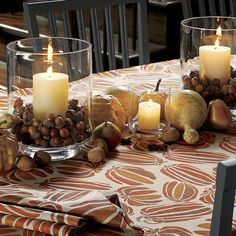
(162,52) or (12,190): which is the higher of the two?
(12,190)

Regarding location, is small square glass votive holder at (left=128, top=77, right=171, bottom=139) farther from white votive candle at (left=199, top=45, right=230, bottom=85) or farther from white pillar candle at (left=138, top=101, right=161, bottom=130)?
white votive candle at (left=199, top=45, right=230, bottom=85)

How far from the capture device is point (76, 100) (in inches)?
48.9

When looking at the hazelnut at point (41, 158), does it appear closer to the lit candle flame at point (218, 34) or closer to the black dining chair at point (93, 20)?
the lit candle flame at point (218, 34)

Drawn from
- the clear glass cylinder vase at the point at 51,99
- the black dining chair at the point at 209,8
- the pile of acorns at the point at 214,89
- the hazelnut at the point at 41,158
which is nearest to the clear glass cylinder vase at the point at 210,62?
the pile of acorns at the point at 214,89

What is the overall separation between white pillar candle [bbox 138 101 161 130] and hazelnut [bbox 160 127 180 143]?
30mm

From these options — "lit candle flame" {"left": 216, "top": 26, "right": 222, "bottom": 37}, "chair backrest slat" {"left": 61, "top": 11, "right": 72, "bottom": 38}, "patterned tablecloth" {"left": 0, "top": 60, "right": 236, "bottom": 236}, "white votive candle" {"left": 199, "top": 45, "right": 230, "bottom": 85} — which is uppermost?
"lit candle flame" {"left": 216, "top": 26, "right": 222, "bottom": 37}

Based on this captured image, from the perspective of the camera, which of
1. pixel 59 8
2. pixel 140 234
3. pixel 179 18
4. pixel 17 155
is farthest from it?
pixel 179 18

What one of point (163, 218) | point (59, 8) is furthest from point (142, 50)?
point (163, 218)

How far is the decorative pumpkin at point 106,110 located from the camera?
1.30 meters

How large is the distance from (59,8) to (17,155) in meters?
0.85

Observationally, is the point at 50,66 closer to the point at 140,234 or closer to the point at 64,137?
the point at 64,137

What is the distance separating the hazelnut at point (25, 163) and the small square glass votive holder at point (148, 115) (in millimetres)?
268

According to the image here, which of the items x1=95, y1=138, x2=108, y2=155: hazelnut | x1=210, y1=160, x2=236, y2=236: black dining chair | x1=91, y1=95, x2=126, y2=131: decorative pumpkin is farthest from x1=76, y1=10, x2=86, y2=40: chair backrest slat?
x1=210, y1=160, x2=236, y2=236: black dining chair

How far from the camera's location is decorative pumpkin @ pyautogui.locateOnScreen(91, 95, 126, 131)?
1.30 meters
